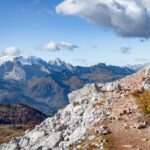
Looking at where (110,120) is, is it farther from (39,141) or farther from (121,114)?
(39,141)

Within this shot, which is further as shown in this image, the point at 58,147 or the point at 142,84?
the point at 142,84

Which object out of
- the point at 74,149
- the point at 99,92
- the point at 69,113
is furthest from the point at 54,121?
the point at 74,149

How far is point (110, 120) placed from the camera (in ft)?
187

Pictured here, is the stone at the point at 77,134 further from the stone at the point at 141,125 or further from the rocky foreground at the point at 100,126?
the stone at the point at 141,125

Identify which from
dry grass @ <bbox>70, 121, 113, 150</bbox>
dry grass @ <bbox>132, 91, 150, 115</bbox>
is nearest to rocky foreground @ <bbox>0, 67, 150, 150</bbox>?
dry grass @ <bbox>70, 121, 113, 150</bbox>

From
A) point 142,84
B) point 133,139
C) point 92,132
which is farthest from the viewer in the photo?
point 142,84

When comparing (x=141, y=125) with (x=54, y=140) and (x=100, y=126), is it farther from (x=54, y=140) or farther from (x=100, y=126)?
(x=54, y=140)

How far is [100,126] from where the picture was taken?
54.8m

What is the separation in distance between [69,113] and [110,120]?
55.8 ft

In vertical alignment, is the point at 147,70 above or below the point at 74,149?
above

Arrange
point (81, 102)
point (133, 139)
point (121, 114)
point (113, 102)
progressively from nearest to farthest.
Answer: point (133, 139)
point (121, 114)
point (113, 102)
point (81, 102)

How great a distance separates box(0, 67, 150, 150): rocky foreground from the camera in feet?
165

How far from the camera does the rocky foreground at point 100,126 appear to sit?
50.2m

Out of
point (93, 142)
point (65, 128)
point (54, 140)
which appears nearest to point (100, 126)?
point (93, 142)
